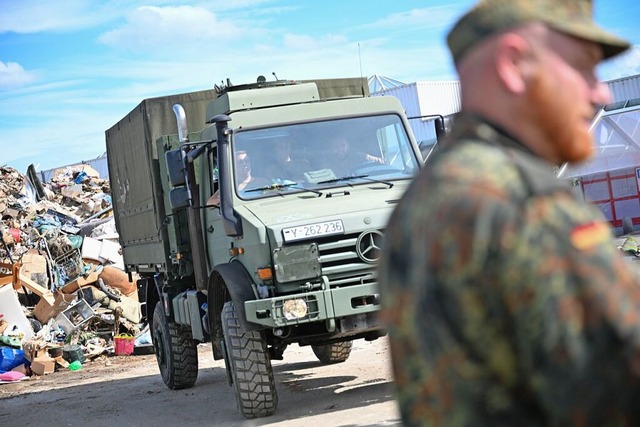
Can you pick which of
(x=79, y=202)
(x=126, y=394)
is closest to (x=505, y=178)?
(x=126, y=394)

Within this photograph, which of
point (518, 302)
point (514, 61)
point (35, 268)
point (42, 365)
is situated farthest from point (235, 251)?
point (35, 268)

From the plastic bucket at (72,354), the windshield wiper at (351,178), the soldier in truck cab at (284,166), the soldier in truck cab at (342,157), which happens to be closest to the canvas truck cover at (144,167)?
the soldier in truck cab at (284,166)

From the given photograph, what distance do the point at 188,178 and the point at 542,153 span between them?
25.9 feet

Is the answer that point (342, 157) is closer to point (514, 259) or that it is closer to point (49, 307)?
point (514, 259)

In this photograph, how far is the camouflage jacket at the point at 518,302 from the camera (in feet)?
5.16

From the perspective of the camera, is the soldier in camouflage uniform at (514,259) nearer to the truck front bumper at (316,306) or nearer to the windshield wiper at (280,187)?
the truck front bumper at (316,306)

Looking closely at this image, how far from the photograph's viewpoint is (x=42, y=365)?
15.9 metres

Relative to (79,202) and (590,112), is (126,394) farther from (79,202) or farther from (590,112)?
(79,202)

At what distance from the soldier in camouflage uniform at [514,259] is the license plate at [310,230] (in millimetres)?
6700

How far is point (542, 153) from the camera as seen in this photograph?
1.79m

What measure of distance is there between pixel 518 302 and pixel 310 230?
697 centimetres

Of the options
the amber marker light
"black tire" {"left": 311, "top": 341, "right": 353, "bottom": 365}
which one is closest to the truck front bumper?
the amber marker light

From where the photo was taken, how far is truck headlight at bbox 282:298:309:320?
329 inches

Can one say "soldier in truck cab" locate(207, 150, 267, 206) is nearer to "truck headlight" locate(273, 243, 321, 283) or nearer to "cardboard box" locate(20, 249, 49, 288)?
"truck headlight" locate(273, 243, 321, 283)
